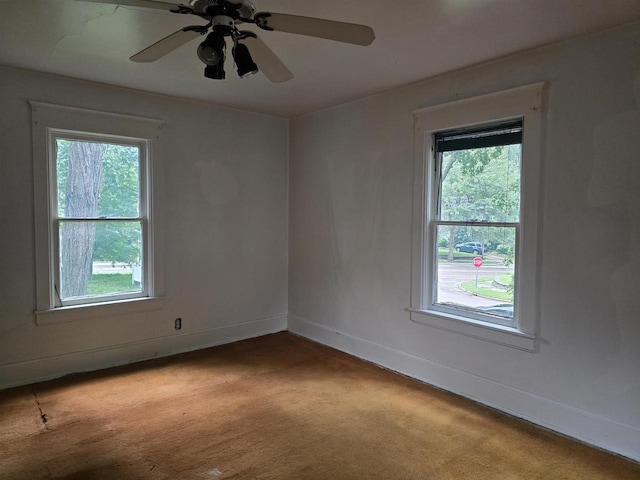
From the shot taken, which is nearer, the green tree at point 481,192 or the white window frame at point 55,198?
the green tree at point 481,192

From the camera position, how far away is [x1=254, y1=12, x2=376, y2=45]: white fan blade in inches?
68.1

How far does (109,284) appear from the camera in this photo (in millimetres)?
3836

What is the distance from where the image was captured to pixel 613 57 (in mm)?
2479

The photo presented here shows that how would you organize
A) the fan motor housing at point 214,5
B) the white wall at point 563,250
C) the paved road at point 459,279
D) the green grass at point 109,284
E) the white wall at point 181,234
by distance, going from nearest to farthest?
the fan motor housing at point 214,5, the white wall at point 563,250, the paved road at point 459,279, the white wall at point 181,234, the green grass at point 109,284

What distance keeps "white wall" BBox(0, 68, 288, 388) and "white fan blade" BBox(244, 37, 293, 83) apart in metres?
2.09

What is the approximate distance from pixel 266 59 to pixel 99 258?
257 centimetres

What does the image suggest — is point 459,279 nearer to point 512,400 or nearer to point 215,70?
point 512,400

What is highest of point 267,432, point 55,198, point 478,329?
point 55,198

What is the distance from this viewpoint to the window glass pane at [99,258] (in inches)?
142

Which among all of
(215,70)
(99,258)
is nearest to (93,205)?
(99,258)

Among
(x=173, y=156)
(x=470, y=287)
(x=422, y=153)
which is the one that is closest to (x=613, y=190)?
(x=470, y=287)

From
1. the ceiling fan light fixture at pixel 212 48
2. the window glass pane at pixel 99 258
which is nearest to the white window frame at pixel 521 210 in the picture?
the ceiling fan light fixture at pixel 212 48

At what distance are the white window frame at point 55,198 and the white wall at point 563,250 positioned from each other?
2043 millimetres

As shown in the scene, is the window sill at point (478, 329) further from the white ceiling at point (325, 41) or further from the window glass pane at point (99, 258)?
the window glass pane at point (99, 258)
